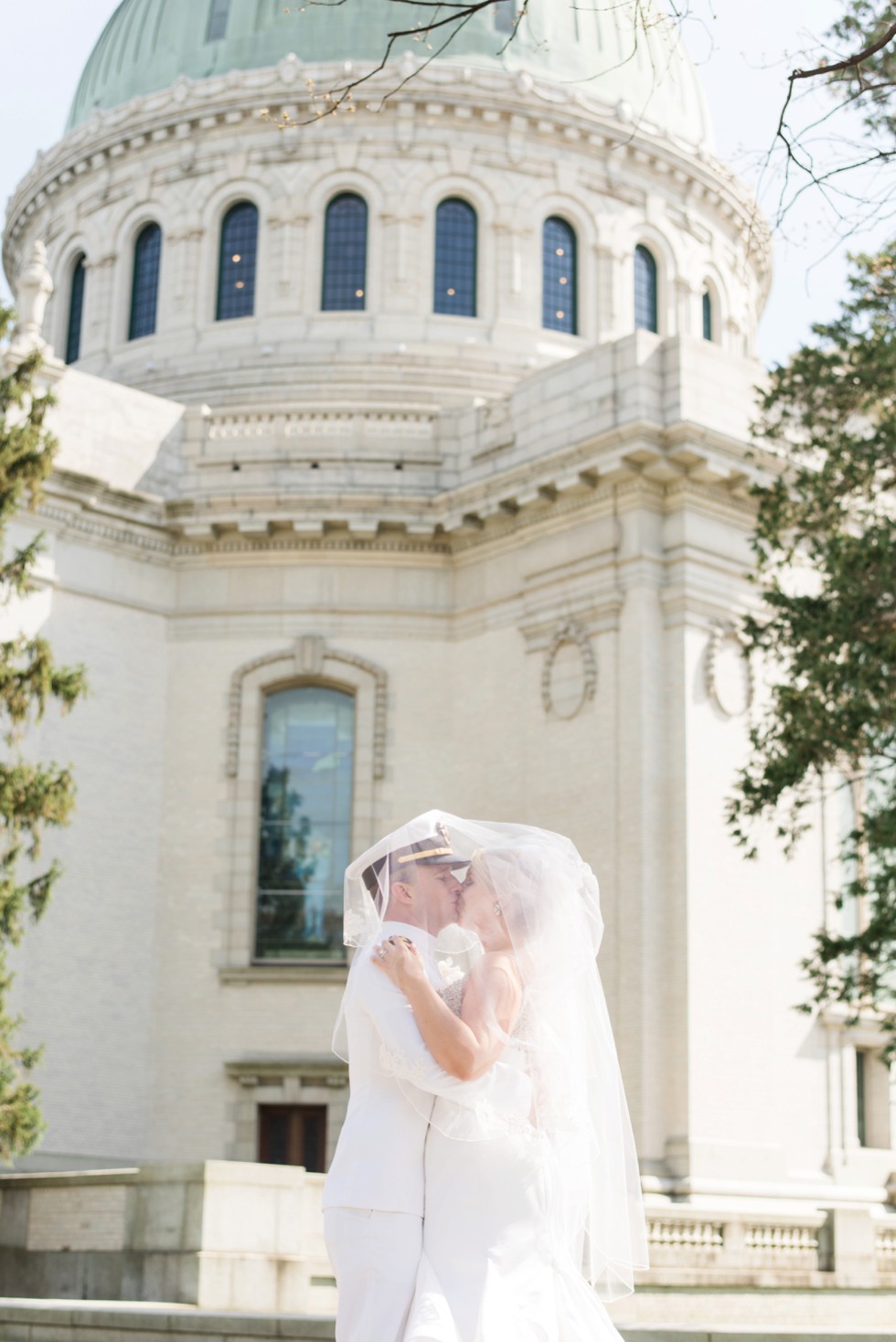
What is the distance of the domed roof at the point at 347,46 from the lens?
120ft

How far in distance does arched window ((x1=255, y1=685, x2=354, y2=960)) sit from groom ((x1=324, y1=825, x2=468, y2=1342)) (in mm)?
20955

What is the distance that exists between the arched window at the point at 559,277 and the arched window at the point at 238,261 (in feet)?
18.7

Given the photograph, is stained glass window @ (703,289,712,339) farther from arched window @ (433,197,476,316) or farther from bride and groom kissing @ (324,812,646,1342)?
bride and groom kissing @ (324,812,646,1342)

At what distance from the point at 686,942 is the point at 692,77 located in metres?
23.7

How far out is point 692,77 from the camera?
4022cm

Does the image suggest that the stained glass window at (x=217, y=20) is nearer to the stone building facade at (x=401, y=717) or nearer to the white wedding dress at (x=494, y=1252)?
the stone building facade at (x=401, y=717)

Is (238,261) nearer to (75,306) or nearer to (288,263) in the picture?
(288,263)

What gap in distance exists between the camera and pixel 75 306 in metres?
38.0

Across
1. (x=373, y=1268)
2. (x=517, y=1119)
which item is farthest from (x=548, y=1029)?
(x=373, y=1268)

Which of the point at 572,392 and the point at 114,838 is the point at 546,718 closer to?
the point at 572,392

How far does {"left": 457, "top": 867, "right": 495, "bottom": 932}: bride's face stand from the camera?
6.18 metres

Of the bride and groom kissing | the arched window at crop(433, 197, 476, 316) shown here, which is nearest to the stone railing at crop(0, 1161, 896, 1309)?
the bride and groom kissing

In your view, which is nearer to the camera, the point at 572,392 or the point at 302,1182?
the point at 302,1182

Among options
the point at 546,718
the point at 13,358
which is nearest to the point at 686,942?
the point at 546,718
